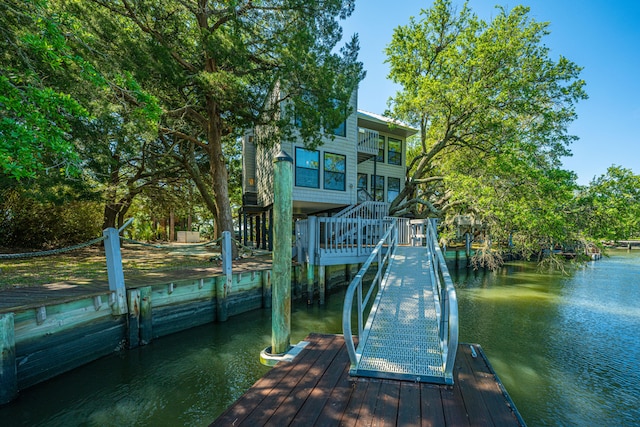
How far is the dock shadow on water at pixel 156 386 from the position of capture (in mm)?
4309

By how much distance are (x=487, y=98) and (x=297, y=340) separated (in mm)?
15219

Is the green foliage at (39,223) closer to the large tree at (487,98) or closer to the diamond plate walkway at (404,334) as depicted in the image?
the diamond plate walkway at (404,334)

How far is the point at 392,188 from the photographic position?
19391mm

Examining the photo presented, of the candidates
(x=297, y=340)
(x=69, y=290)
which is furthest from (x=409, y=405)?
(x=69, y=290)

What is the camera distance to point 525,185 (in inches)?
484

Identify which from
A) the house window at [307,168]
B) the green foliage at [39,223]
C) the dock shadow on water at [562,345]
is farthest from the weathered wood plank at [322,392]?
the green foliage at [39,223]

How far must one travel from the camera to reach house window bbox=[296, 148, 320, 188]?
13.3 meters

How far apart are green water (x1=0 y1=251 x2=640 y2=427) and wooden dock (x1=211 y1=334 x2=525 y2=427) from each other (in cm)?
194

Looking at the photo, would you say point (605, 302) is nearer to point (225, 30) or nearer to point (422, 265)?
point (422, 265)

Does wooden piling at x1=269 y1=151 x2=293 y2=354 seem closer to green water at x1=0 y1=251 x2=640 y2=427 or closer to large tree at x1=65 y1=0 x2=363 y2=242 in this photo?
green water at x1=0 y1=251 x2=640 y2=427

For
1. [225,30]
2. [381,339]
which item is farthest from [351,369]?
[225,30]

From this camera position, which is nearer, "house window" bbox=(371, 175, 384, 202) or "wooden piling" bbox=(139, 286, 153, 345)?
"wooden piling" bbox=(139, 286, 153, 345)

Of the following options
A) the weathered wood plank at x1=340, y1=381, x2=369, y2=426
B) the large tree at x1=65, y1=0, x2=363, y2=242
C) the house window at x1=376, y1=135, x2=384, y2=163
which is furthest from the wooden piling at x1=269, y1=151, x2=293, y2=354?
the house window at x1=376, y1=135, x2=384, y2=163

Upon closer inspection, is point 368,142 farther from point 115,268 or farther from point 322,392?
point 322,392
